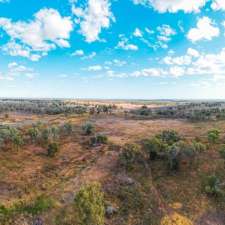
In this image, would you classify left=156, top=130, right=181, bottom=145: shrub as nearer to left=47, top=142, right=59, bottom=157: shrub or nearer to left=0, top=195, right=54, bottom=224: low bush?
left=47, top=142, right=59, bottom=157: shrub

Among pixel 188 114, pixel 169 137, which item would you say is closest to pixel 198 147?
pixel 169 137

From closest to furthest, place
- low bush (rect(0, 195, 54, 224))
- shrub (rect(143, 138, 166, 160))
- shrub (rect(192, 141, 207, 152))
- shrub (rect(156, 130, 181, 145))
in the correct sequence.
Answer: low bush (rect(0, 195, 54, 224)), shrub (rect(143, 138, 166, 160)), shrub (rect(192, 141, 207, 152)), shrub (rect(156, 130, 181, 145))

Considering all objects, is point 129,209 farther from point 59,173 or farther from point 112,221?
point 59,173

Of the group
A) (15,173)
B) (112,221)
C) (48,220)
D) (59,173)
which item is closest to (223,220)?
(112,221)

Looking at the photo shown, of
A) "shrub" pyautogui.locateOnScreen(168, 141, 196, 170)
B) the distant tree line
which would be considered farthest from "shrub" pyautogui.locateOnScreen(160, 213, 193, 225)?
the distant tree line

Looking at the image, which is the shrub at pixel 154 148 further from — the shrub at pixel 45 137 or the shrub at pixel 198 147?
the shrub at pixel 45 137

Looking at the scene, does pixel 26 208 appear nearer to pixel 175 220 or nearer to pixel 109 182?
pixel 109 182

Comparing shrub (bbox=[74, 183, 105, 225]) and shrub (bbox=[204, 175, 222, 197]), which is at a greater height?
shrub (bbox=[74, 183, 105, 225])
